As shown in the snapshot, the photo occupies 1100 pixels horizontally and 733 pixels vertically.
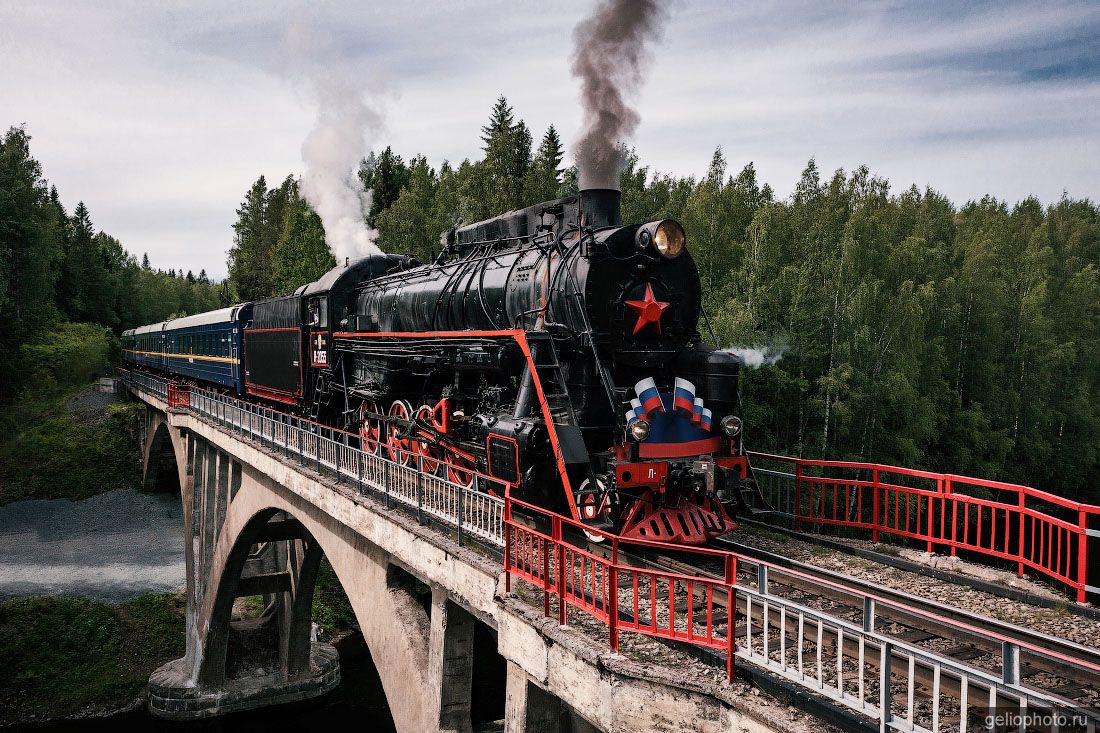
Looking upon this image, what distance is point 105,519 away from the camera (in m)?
33.6

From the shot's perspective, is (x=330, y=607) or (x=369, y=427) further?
(x=330, y=607)

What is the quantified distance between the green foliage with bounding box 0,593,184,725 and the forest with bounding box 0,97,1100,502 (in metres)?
17.3

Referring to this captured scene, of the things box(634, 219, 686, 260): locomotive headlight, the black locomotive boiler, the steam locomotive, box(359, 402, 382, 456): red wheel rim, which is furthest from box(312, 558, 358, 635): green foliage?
box(634, 219, 686, 260): locomotive headlight

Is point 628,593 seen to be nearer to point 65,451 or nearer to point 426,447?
point 426,447

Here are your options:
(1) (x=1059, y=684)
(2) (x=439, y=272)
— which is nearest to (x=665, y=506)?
(1) (x=1059, y=684)

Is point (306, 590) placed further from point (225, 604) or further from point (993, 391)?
point (993, 391)

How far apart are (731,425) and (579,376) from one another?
1.88 meters

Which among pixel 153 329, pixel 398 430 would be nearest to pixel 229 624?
pixel 398 430

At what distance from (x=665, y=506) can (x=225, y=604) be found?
1783cm

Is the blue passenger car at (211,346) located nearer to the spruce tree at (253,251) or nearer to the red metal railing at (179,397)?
the red metal railing at (179,397)

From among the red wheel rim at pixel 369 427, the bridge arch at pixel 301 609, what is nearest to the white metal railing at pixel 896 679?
the bridge arch at pixel 301 609

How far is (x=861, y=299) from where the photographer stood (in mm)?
22141

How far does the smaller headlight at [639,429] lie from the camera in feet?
25.9

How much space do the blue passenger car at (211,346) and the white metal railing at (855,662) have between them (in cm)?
1561
